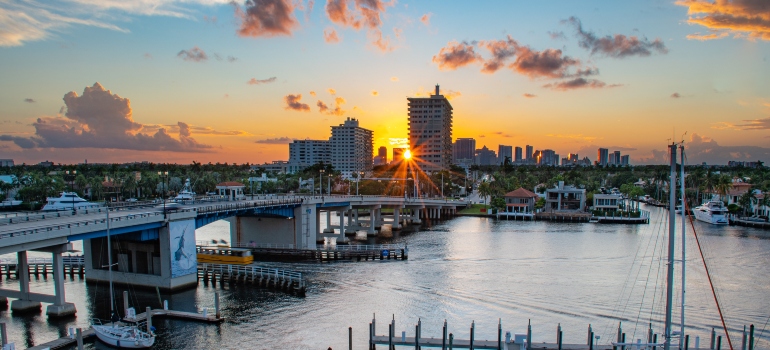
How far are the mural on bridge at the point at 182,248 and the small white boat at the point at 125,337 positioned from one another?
14606mm

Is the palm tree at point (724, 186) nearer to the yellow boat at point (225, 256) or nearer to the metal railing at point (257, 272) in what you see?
the metal railing at point (257, 272)

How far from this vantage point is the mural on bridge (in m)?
50.8

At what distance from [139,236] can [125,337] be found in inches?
659

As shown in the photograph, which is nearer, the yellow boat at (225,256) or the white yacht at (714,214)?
the yellow boat at (225,256)

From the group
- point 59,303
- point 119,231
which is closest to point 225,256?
point 119,231

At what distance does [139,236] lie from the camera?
50031 mm

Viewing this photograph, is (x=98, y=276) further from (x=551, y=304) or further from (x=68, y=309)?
(x=551, y=304)

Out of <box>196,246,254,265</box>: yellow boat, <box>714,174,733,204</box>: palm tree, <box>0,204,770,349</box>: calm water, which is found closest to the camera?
<box>0,204,770,349</box>: calm water

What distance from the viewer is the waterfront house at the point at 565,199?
13475 centimetres

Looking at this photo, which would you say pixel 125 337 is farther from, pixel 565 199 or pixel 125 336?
pixel 565 199

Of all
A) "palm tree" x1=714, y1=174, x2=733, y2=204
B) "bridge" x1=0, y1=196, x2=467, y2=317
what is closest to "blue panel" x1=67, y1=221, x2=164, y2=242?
"bridge" x1=0, y1=196, x2=467, y2=317

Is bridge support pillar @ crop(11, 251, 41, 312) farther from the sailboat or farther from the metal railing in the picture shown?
the metal railing

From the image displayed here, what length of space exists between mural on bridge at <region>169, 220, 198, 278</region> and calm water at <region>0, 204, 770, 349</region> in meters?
Result: 2.44

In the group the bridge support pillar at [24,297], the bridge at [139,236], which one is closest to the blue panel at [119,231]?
the bridge at [139,236]
